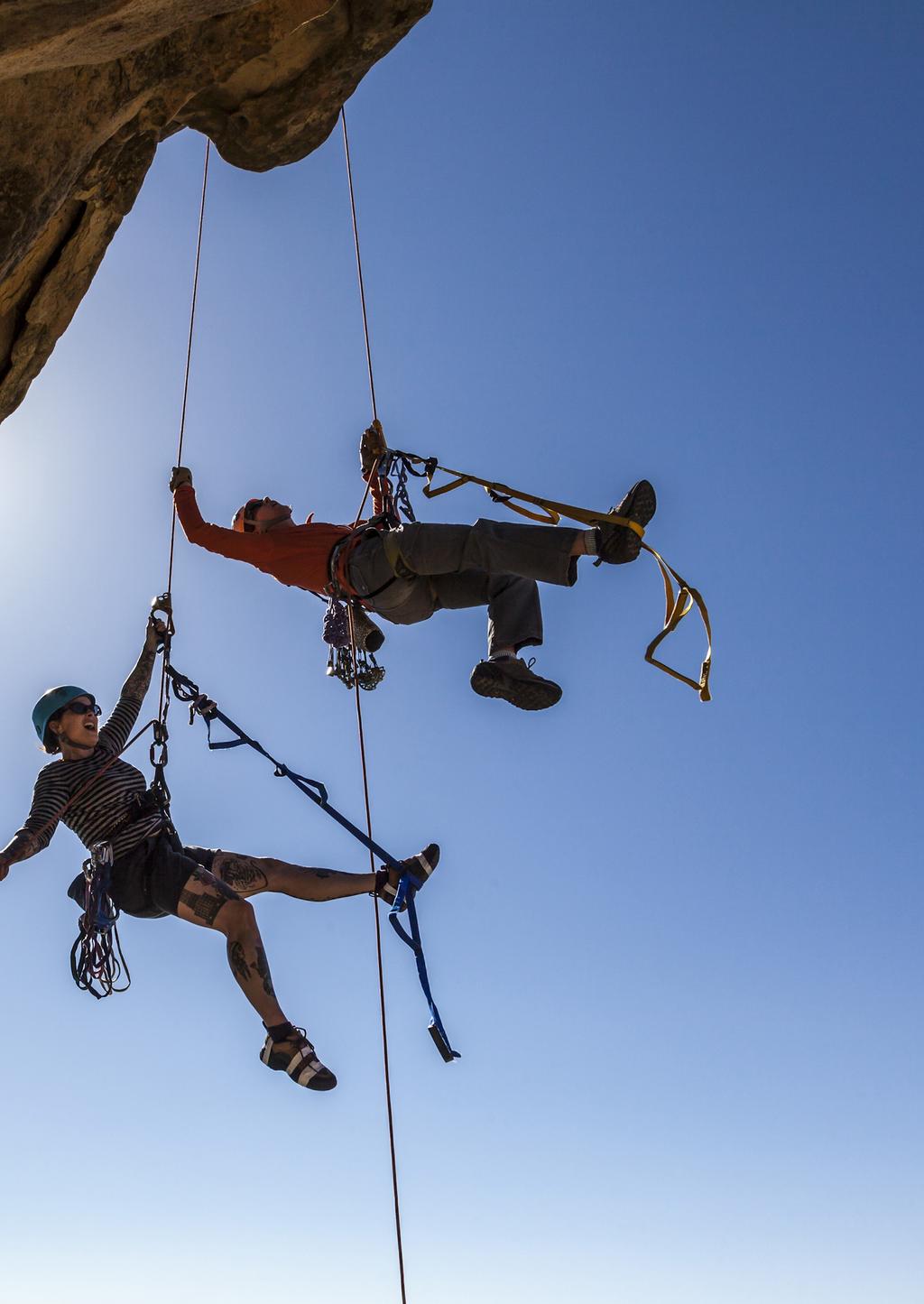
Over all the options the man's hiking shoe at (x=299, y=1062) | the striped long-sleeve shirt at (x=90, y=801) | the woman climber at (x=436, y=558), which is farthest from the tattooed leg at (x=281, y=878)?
the woman climber at (x=436, y=558)

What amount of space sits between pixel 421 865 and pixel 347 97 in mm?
4079

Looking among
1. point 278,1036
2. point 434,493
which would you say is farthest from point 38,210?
point 278,1036

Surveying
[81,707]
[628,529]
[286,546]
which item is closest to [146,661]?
[81,707]

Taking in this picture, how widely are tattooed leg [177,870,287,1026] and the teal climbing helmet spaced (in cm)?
100

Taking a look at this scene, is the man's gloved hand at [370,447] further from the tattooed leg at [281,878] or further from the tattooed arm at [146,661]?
the tattooed leg at [281,878]

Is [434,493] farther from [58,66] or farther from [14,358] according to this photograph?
[58,66]

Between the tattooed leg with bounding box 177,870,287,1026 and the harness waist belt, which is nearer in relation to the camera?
the tattooed leg with bounding box 177,870,287,1026

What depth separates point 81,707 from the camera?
229 inches

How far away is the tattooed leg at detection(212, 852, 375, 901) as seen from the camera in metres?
5.72

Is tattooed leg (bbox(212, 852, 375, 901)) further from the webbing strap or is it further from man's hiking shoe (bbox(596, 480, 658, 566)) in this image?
man's hiking shoe (bbox(596, 480, 658, 566))

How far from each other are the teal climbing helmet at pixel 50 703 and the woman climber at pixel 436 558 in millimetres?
1094

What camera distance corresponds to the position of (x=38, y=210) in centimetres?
530


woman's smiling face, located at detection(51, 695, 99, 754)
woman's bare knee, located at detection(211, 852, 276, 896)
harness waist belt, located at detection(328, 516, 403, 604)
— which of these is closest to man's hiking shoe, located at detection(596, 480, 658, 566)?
harness waist belt, located at detection(328, 516, 403, 604)

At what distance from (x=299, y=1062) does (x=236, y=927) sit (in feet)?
2.07
